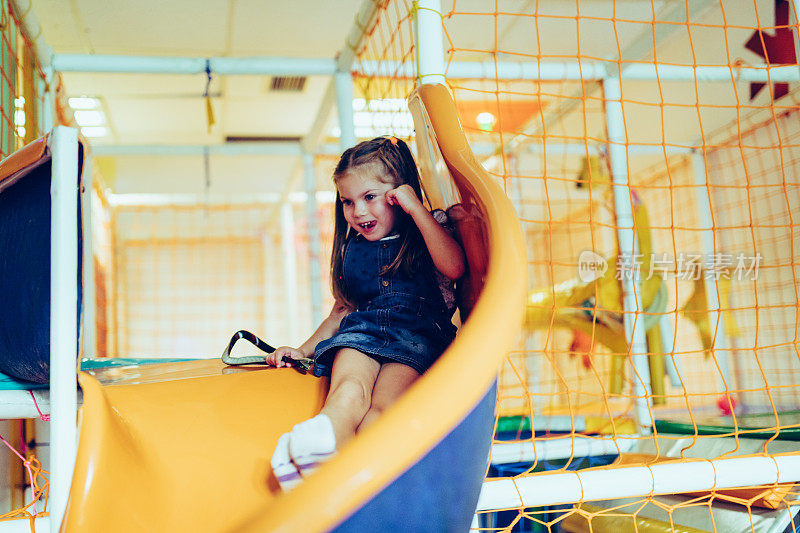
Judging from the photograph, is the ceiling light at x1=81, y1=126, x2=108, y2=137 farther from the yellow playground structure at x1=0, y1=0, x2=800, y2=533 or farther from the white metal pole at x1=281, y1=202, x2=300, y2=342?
the white metal pole at x1=281, y1=202, x2=300, y2=342

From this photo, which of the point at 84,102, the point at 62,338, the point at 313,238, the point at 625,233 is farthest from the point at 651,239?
the point at 84,102

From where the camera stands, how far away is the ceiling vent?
312cm

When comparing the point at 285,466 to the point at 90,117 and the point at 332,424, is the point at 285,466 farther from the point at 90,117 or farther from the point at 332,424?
the point at 90,117

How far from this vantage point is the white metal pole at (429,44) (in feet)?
3.38

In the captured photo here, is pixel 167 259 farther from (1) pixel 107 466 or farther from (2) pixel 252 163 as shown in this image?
(1) pixel 107 466

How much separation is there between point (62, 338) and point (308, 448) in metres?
0.26

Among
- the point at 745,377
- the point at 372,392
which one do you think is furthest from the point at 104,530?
the point at 745,377

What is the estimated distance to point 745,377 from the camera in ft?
11.1

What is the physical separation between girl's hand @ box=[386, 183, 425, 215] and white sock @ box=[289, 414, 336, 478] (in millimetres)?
338

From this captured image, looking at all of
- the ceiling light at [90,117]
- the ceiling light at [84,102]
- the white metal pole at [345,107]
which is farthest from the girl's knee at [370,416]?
the ceiling light at [90,117]

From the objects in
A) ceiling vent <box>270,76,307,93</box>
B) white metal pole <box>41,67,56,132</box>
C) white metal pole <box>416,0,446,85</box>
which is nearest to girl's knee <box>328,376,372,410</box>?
white metal pole <box>416,0,446,85</box>

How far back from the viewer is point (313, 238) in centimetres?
229

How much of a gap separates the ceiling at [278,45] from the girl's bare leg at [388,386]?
4.37 feet

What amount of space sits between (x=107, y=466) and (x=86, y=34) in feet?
8.15
